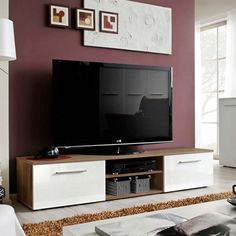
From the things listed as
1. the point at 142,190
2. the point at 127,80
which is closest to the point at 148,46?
the point at 127,80

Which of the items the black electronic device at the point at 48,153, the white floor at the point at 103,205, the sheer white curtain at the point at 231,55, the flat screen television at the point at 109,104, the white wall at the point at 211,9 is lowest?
the white floor at the point at 103,205

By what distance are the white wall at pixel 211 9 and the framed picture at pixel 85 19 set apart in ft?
7.46

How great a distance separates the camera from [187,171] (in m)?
3.69

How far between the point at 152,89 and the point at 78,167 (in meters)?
1.19

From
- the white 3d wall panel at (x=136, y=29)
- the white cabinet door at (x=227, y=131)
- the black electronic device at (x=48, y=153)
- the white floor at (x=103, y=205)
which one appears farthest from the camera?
the white cabinet door at (x=227, y=131)

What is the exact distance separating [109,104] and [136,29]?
3.38 ft

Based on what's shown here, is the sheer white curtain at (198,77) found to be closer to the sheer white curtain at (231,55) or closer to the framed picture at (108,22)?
the sheer white curtain at (231,55)

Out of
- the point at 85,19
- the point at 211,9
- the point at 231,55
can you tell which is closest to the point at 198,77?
the point at 231,55

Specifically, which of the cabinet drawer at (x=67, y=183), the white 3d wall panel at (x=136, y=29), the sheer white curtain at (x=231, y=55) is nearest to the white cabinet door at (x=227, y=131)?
the sheer white curtain at (x=231, y=55)

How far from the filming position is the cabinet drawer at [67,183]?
2.87 m

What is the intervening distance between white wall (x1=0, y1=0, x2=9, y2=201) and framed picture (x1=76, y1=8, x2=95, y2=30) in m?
0.69

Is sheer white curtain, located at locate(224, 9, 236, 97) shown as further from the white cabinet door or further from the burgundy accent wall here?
the burgundy accent wall

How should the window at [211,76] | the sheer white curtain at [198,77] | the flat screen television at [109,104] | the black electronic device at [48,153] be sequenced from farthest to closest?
the sheer white curtain at [198,77], the window at [211,76], the flat screen television at [109,104], the black electronic device at [48,153]

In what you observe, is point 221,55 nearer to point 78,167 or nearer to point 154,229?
point 78,167
